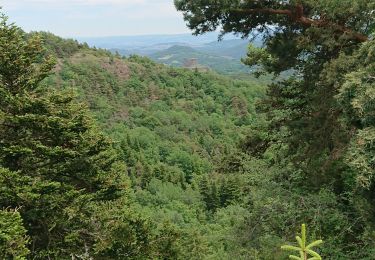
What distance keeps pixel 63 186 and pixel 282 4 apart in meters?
7.65

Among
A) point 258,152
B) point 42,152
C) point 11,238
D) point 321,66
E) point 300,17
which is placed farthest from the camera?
point 258,152

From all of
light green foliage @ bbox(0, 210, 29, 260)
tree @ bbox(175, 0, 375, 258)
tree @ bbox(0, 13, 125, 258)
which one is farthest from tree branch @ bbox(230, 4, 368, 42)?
light green foliage @ bbox(0, 210, 29, 260)

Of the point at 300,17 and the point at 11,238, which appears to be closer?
the point at 11,238

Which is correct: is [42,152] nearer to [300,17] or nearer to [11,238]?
[11,238]

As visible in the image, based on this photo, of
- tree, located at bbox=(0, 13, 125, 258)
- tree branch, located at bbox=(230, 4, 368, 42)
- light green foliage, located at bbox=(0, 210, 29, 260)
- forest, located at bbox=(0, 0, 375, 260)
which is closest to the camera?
light green foliage, located at bbox=(0, 210, 29, 260)

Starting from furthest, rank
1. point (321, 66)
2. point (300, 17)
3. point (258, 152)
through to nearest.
Answer: point (258, 152), point (321, 66), point (300, 17)

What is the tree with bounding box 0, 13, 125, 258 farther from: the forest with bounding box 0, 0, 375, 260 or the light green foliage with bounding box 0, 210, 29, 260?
the light green foliage with bounding box 0, 210, 29, 260

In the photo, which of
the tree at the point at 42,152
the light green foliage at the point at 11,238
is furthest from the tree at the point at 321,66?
the light green foliage at the point at 11,238

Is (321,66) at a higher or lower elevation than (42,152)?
higher

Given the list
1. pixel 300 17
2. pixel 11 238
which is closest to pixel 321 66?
pixel 300 17

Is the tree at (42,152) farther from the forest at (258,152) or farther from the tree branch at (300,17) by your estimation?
the tree branch at (300,17)

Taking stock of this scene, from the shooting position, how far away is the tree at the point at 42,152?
10797 millimetres

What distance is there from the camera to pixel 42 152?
11.4 m

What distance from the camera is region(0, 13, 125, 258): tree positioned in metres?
10.8
